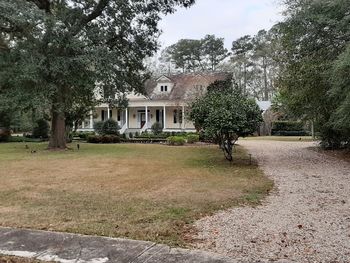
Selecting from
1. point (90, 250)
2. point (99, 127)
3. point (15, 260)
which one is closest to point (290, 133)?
point (99, 127)

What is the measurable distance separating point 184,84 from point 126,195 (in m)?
33.4

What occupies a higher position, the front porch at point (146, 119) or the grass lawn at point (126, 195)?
the front porch at point (146, 119)

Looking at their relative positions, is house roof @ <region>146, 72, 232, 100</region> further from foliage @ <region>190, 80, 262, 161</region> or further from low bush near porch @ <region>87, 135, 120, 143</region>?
foliage @ <region>190, 80, 262, 161</region>

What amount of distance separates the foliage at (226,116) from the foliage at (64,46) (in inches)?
271

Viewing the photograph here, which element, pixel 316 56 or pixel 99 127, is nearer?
pixel 316 56

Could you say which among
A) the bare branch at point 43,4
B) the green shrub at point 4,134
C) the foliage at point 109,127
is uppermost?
the bare branch at point 43,4

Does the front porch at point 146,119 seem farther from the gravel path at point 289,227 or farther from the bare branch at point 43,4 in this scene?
the gravel path at point 289,227

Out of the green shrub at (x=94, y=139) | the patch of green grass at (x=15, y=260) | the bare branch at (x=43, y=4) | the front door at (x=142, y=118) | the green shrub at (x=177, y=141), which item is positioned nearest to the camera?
the patch of green grass at (x=15, y=260)

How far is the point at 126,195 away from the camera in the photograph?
866 cm

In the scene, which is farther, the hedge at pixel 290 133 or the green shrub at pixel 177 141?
the hedge at pixel 290 133

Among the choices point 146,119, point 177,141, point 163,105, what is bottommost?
point 177,141

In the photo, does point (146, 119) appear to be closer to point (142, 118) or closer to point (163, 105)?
point (142, 118)

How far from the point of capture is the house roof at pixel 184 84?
39656 mm

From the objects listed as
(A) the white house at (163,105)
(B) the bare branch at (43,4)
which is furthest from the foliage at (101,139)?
(B) the bare branch at (43,4)
